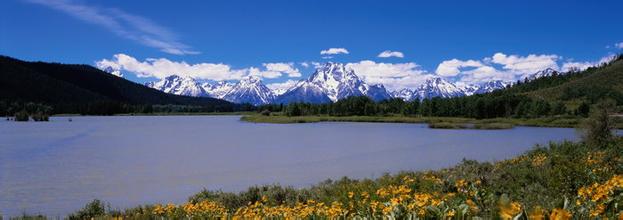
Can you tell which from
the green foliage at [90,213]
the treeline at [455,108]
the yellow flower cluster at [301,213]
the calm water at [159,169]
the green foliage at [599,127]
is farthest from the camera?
the treeline at [455,108]

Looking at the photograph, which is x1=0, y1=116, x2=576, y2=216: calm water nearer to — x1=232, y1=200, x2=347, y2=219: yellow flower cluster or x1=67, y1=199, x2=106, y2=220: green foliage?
x1=67, y1=199, x2=106, y2=220: green foliage

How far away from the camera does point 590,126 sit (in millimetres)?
29734

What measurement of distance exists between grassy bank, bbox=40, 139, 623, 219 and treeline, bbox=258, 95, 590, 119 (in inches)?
5011

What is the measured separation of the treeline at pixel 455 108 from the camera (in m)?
139

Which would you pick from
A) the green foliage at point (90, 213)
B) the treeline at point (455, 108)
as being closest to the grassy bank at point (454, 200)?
the green foliage at point (90, 213)

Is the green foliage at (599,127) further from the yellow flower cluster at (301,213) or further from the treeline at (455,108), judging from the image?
the treeline at (455,108)

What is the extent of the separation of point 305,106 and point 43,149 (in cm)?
14927

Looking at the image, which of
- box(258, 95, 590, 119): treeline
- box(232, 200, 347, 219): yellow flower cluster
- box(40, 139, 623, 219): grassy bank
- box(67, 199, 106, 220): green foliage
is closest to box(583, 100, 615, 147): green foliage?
box(40, 139, 623, 219): grassy bank

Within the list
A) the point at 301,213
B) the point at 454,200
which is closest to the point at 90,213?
the point at 301,213

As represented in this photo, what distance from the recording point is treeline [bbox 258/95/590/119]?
5477 inches

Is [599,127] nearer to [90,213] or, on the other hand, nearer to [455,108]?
[90,213]

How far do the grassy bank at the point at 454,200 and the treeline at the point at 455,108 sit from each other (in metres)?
127

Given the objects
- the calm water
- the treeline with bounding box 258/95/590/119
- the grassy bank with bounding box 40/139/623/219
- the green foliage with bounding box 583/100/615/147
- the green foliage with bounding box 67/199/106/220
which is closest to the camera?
the grassy bank with bounding box 40/139/623/219

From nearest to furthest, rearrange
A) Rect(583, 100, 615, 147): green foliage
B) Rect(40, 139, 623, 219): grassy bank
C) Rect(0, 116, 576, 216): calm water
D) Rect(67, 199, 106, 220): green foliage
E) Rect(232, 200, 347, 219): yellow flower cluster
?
Rect(40, 139, 623, 219): grassy bank → Rect(232, 200, 347, 219): yellow flower cluster → Rect(67, 199, 106, 220): green foliage → Rect(0, 116, 576, 216): calm water → Rect(583, 100, 615, 147): green foliage
